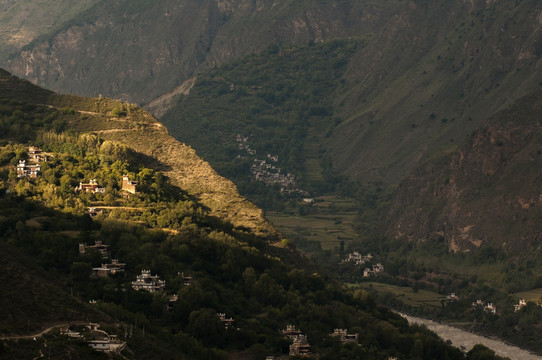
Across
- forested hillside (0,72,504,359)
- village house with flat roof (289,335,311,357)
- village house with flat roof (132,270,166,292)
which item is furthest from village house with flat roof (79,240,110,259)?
village house with flat roof (289,335,311,357)

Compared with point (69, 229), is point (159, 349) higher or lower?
lower

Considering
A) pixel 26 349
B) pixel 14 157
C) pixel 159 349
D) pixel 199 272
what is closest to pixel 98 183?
pixel 14 157

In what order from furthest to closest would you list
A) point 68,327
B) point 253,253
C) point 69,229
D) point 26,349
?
point 253,253, point 69,229, point 68,327, point 26,349

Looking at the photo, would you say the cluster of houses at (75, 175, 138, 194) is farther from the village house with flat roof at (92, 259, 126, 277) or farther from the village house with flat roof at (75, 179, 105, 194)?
the village house with flat roof at (92, 259, 126, 277)

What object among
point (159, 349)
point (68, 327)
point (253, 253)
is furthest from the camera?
point (253, 253)

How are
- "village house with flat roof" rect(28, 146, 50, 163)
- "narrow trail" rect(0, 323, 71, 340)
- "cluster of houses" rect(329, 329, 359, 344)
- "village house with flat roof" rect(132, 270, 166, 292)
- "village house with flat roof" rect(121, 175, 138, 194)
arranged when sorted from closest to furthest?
"narrow trail" rect(0, 323, 71, 340), "village house with flat roof" rect(132, 270, 166, 292), "cluster of houses" rect(329, 329, 359, 344), "village house with flat roof" rect(121, 175, 138, 194), "village house with flat roof" rect(28, 146, 50, 163)

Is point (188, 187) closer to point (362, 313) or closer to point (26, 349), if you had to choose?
point (362, 313)

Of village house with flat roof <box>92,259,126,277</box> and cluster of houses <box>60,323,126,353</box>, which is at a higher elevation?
village house with flat roof <box>92,259,126,277</box>

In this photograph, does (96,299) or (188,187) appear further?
(188,187)
